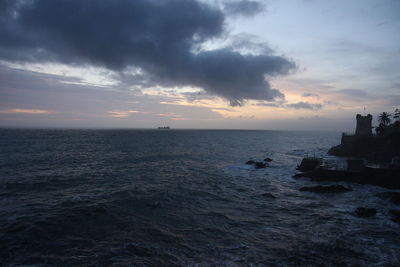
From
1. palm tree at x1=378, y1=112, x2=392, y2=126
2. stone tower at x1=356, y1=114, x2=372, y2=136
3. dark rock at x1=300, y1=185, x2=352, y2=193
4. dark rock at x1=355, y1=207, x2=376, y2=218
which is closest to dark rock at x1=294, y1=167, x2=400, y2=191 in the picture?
dark rock at x1=300, y1=185, x2=352, y2=193

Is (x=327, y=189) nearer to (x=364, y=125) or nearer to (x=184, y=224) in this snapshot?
(x=184, y=224)

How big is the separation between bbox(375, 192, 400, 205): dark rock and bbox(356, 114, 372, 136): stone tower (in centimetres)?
4106

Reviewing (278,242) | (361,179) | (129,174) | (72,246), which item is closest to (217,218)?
(278,242)

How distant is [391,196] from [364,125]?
4317cm

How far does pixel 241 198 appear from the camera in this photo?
25.3 metres

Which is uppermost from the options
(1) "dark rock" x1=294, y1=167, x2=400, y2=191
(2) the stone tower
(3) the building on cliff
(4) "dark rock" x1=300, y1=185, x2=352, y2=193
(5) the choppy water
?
(2) the stone tower

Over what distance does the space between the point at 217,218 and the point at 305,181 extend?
2187 cm

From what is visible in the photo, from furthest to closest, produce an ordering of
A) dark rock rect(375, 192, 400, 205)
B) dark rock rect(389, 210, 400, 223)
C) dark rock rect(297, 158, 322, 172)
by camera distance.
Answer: dark rock rect(297, 158, 322, 172) < dark rock rect(375, 192, 400, 205) < dark rock rect(389, 210, 400, 223)

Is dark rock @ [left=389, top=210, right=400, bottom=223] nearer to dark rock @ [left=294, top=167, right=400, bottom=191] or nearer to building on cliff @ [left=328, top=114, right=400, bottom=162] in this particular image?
dark rock @ [left=294, top=167, right=400, bottom=191]

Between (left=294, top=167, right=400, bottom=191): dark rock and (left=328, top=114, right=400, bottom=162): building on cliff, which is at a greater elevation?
(left=328, top=114, right=400, bottom=162): building on cliff

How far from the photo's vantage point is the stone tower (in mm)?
60181

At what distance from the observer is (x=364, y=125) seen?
199 feet

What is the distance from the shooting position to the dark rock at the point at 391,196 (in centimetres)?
→ 2397

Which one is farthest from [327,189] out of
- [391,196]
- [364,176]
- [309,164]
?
[309,164]
